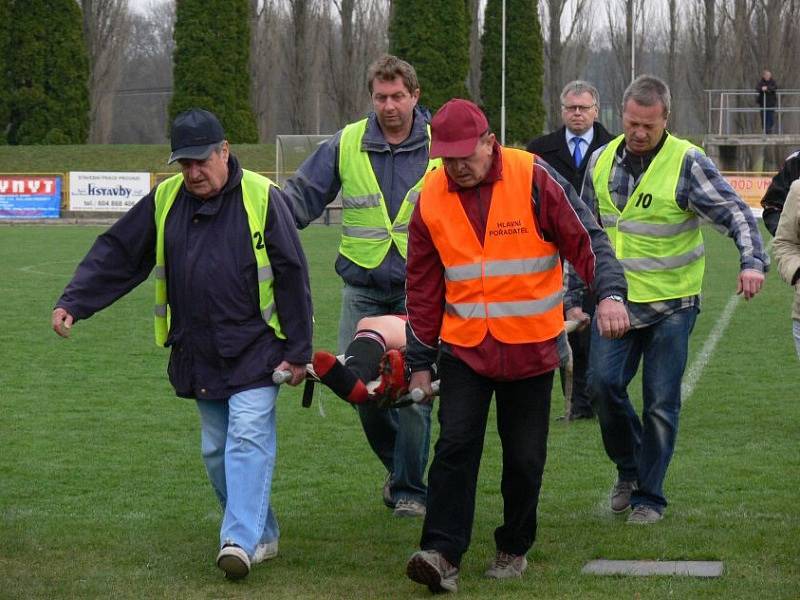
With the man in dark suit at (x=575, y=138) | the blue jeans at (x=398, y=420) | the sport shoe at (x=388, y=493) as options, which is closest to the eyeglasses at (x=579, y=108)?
the man in dark suit at (x=575, y=138)

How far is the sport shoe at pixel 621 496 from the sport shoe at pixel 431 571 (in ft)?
5.70

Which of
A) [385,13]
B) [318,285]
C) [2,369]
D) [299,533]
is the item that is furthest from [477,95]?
[299,533]

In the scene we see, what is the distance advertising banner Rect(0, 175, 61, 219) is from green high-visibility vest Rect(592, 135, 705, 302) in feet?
111

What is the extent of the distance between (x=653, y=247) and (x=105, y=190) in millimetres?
33509

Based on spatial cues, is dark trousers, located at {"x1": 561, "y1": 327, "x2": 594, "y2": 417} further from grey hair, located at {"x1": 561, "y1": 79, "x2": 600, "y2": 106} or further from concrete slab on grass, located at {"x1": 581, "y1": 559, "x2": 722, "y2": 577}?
concrete slab on grass, located at {"x1": 581, "y1": 559, "x2": 722, "y2": 577}

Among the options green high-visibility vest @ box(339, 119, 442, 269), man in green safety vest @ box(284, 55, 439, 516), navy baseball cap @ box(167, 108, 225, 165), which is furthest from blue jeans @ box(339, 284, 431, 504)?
navy baseball cap @ box(167, 108, 225, 165)

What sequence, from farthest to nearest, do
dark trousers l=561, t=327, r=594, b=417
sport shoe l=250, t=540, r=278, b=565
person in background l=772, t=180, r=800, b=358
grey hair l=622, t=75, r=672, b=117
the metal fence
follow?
the metal fence → dark trousers l=561, t=327, r=594, b=417 → grey hair l=622, t=75, r=672, b=117 → person in background l=772, t=180, r=800, b=358 → sport shoe l=250, t=540, r=278, b=565

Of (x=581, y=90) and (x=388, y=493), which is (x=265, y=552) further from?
(x=581, y=90)

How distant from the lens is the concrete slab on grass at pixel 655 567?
19.8ft

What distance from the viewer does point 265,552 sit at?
21.0ft

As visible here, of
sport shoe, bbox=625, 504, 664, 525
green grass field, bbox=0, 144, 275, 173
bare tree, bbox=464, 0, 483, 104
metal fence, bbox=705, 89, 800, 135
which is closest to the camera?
sport shoe, bbox=625, 504, 664, 525

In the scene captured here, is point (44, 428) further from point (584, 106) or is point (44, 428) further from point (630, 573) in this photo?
point (630, 573)

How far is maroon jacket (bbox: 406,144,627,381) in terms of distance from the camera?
5.77 meters

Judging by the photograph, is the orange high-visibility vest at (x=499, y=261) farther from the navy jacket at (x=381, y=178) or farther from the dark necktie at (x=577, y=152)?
the dark necktie at (x=577, y=152)
